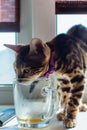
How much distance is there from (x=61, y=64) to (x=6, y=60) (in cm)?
49

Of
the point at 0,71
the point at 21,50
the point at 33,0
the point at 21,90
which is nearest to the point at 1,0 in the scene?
the point at 33,0

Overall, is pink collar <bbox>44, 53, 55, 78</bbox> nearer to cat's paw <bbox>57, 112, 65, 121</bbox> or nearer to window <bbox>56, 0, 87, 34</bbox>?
cat's paw <bbox>57, 112, 65, 121</bbox>

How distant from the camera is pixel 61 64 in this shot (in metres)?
1.14

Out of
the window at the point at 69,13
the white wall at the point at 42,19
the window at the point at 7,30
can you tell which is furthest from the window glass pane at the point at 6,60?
the window at the point at 69,13

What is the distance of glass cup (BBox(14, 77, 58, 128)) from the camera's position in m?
1.09

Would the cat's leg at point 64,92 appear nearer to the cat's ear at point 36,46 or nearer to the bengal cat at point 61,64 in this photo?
the bengal cat at point 61,64

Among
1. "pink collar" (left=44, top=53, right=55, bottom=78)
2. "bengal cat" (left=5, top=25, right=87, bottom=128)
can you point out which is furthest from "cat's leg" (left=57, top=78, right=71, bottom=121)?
"pink collar" (left=44, top=53, right=55, bottom=78)

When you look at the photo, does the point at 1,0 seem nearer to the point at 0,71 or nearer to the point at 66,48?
the point at 0,71

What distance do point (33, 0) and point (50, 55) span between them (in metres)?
0.41

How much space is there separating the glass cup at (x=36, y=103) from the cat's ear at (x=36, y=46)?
0.09 metres

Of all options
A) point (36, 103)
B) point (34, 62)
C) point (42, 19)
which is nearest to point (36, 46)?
point (34, 62)

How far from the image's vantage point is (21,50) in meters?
1.14

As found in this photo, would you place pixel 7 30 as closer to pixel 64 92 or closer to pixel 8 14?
pixel 8 14

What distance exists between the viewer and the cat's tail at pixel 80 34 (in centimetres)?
123
